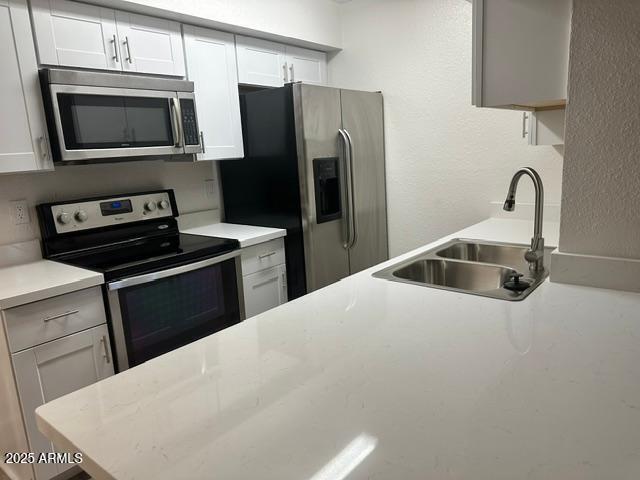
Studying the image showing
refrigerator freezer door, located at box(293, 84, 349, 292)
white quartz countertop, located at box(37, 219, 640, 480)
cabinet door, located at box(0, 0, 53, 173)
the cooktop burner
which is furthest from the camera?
refrigerator freezer door, located at box(293, 84, 349, 292)

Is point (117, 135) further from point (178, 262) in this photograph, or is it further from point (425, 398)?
point (425, 398)

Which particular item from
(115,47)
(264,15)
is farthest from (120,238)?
(264,15)

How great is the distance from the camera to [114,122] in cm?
217

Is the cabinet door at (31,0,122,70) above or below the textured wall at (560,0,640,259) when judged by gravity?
above

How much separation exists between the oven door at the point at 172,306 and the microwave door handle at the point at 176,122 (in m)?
0.66

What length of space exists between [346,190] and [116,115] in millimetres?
1429

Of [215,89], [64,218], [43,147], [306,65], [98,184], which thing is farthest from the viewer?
[306,65]

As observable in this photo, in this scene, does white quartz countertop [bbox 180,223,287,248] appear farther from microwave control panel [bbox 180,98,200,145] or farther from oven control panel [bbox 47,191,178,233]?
microwave control panel [bbox 180,98,200,145]

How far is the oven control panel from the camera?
90.6 inches

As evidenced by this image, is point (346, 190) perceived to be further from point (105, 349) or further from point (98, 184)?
point (105, 349)

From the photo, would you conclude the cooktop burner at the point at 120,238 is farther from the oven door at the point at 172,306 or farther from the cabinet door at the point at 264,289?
the cabinet door at the point at 264,289

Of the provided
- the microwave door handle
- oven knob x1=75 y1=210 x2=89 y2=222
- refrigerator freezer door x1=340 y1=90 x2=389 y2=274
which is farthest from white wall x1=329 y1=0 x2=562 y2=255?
oven knob x1=75 y1=210 x2=89 y2=222

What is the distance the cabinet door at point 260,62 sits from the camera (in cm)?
281

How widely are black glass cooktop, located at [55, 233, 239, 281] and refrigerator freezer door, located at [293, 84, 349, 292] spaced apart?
1.74ft
